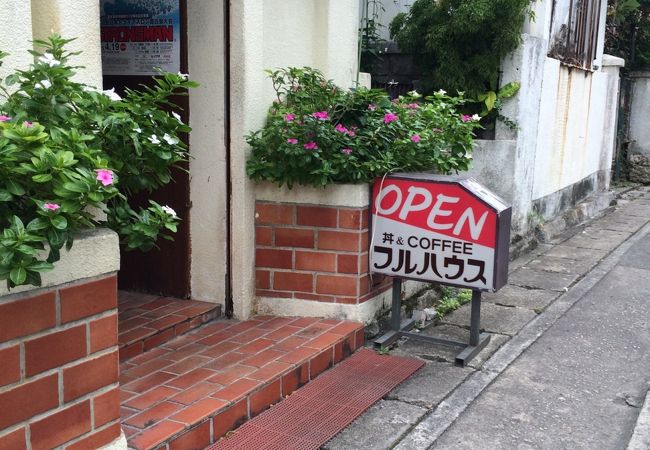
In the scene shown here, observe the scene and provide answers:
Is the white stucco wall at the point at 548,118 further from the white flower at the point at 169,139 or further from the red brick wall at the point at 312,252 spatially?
the white flower at the point at 169,139

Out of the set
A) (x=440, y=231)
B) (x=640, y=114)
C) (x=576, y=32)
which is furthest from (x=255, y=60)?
(x=640, y=114)

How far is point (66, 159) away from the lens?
2.31 meters

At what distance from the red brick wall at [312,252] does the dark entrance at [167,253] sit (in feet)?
1.70

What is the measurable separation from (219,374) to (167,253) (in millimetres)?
1334

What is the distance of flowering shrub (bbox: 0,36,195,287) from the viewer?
7.35 feet

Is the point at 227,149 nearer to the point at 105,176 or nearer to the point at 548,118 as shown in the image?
the point at 105,176

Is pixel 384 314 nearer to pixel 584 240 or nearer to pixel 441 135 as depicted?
pixel 441 135

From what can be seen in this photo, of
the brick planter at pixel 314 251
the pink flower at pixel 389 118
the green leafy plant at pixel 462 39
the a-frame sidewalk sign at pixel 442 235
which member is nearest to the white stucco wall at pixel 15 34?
the brick planter at pixel 314 251

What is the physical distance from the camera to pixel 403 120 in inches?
199

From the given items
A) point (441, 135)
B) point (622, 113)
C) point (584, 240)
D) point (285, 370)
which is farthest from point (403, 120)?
point (622, 113)

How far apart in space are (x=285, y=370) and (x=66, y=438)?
1.56 meters

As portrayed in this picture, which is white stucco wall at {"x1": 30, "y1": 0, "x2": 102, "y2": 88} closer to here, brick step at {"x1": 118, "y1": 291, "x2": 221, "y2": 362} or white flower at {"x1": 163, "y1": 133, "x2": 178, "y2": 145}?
white flower at {"x1": 163, "y1": 133, "x2": 178, "y2": 145}

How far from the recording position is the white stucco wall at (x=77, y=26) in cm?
312

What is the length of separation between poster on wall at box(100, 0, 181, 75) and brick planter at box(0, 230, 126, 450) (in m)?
2.40
